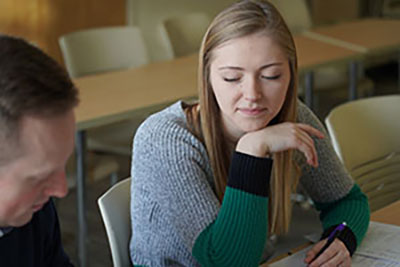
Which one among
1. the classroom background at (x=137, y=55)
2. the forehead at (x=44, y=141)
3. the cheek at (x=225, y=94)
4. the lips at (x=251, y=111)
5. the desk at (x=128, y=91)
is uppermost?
the forehead at (x=44, y=141)

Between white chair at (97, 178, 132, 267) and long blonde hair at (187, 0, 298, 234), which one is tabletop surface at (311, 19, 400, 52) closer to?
long blonde hair at (187, 0, 298, 234)

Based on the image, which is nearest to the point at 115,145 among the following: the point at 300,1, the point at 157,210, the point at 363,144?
the point at 363,144

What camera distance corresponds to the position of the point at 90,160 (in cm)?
317

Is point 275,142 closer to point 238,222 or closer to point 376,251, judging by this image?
point 238,222

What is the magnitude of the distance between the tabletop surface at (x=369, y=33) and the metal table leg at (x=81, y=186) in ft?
6.02

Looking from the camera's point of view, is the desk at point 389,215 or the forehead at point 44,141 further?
the desk at point 389,215

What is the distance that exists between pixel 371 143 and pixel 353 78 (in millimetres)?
1983

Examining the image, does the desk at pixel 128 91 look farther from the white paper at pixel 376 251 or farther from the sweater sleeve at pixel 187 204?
the white paper at pixel 376 251

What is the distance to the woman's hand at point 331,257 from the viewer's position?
5.56 ft

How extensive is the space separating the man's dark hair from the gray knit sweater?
674 millimetres

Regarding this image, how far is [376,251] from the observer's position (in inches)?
68.8

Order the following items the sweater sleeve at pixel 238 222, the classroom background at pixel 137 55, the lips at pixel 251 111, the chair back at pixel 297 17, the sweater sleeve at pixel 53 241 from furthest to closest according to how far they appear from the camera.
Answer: the chair back at pixel 297 17 < the classroom background at pixel 137 55 < the lips at pixel 251 111 < the sweater sleeve at pixel 238 222 < the sweater sleeve at pixel 53 241

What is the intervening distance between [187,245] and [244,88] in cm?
39


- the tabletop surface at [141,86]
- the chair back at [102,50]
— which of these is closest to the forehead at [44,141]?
the tabletop surface at [141,86]
